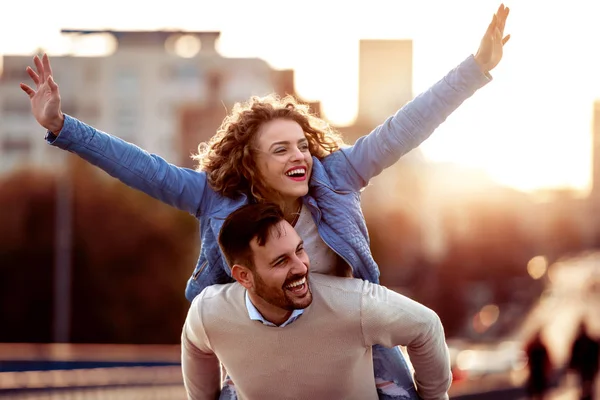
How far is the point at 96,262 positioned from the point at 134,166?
129 feet

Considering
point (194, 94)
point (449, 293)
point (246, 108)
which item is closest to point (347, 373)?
point (246, 108)

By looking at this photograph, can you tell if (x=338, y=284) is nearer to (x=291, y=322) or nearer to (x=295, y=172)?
(x=291, y=322)

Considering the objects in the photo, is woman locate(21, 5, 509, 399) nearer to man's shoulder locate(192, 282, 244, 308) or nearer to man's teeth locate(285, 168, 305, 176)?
man's teeth locate(285, 168, 305, 176)

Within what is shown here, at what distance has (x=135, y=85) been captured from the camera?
285 feet

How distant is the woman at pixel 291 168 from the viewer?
14.0ft

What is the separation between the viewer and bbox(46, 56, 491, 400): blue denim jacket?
14.0ft

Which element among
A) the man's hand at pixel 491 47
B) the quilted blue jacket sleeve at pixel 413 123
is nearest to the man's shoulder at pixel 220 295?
the quilted blue jacket sleeve at pixel 413 123

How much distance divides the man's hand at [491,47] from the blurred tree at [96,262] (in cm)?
3860

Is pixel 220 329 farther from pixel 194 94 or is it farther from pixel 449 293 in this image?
pixel 194 94

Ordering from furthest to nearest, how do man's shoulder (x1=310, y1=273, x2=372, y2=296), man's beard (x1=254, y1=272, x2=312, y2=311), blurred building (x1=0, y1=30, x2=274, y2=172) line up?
blurred building (x1=0, y1=30, x2=274, y2=172), man's shoulder (x1=310, y1=273, x2=372, y2=296), man's beard (x1=254, y1=272, x2=312, y2=311)

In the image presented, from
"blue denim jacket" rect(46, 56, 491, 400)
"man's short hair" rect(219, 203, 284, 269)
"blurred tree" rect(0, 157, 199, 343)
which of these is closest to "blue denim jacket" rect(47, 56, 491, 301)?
"blue denim jacket" rect(46, 56, 491, 400)

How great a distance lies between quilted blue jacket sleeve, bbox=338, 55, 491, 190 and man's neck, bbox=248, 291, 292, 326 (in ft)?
1.95

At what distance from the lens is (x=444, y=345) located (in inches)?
169

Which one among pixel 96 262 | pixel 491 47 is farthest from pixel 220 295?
pixel 96 262
